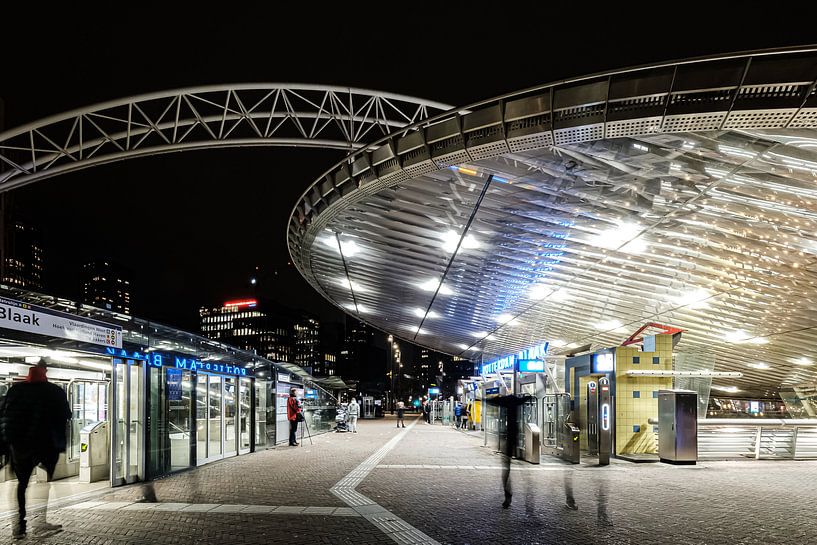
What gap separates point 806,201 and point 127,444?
39.5ft

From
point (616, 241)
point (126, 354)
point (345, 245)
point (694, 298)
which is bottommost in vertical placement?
point (126, 354)

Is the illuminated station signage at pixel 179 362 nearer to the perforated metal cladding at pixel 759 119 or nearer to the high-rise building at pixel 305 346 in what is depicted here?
the perforated metal cladding at pixel 759 119

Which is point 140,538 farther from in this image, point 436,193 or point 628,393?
point 628,393

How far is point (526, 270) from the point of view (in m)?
19.0

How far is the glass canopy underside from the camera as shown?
10.3m

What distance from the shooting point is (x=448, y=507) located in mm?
9742

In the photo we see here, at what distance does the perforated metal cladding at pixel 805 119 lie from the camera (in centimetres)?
750

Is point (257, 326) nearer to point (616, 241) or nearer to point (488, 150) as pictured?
point (616, 241)

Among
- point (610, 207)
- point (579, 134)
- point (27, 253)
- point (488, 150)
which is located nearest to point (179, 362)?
point (488, 150)

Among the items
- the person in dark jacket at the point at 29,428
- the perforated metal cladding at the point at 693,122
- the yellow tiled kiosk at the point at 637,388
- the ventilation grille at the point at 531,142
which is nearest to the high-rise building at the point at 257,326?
the yellow tiled kiosk at the point at 637,388

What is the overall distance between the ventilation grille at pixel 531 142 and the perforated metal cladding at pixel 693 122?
1.51m

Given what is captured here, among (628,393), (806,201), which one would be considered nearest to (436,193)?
(806,201)

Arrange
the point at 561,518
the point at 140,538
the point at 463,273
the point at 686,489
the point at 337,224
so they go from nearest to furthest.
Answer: the point at 140,538
the point at 561,518
the point at 686,489
the point at 337,224
the point at 463,273

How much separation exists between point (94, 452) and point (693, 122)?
11092mm
